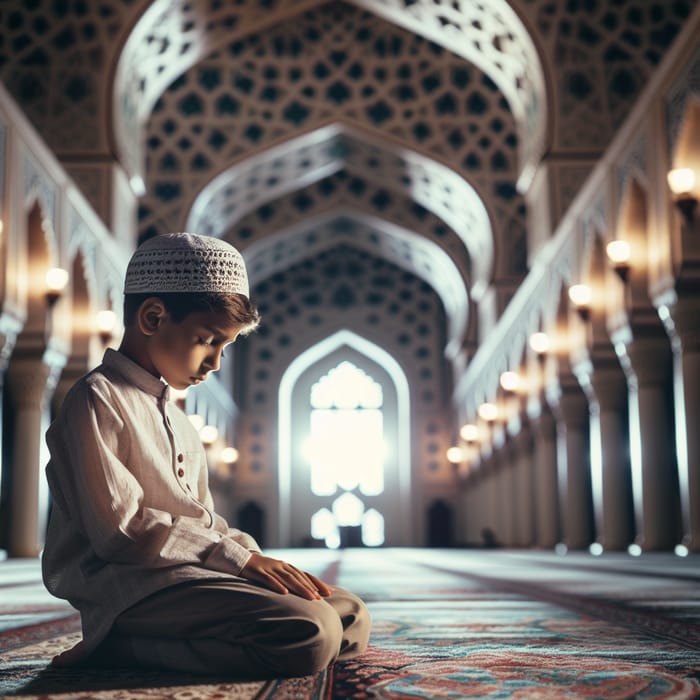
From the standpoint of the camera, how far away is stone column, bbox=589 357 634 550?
1313 cm

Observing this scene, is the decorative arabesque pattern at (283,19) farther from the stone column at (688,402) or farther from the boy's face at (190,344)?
the boy's face at (190,344)

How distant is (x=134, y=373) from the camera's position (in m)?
2.43

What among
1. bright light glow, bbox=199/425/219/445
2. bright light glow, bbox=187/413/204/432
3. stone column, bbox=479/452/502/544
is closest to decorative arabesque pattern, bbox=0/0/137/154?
bright light glow, bbox=187/413/204/432

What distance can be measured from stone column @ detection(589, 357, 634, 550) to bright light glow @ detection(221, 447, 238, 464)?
13513mm

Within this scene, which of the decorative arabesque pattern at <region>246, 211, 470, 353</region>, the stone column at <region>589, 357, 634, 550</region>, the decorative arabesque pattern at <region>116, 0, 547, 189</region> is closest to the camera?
the stone column at <region>589, 357, 634, 550</region>

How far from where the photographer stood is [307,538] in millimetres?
27250

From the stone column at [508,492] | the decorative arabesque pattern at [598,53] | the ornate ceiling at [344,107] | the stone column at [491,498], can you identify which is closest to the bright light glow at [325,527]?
the stone column at [491,498]

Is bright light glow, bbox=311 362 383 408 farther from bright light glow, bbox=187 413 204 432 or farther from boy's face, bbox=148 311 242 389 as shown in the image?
boy's face, bbox=148 311 242 389

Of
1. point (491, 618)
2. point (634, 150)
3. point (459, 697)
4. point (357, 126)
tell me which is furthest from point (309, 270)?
point (459, 697)

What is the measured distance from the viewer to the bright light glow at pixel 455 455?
26906 mm

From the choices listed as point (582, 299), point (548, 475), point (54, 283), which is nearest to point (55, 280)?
point (54, 283)

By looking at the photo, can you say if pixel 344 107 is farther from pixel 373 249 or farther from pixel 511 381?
pixel 373 249

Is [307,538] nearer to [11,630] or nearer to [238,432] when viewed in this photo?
[238,432]

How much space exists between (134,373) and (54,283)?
927cm
